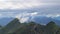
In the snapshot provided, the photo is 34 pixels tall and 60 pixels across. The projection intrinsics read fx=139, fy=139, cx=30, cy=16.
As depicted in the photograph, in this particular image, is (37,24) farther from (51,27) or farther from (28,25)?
(51,27)

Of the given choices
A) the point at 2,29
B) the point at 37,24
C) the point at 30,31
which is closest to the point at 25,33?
the point at 30,31

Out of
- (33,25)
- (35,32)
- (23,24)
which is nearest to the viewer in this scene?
(35,32)

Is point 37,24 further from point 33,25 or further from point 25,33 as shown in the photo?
point 25,33

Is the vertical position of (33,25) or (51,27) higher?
(33,25)

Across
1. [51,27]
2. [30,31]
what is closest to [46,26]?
[51,27]

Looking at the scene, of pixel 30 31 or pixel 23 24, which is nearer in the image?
pixel 30 31

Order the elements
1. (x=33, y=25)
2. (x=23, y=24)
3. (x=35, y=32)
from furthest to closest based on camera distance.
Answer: (x=23, y=24), (x=33, y=25), (x=35, y=32)

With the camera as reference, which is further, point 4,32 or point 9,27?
point 9,27

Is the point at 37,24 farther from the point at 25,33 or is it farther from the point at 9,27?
the point at 9,27
